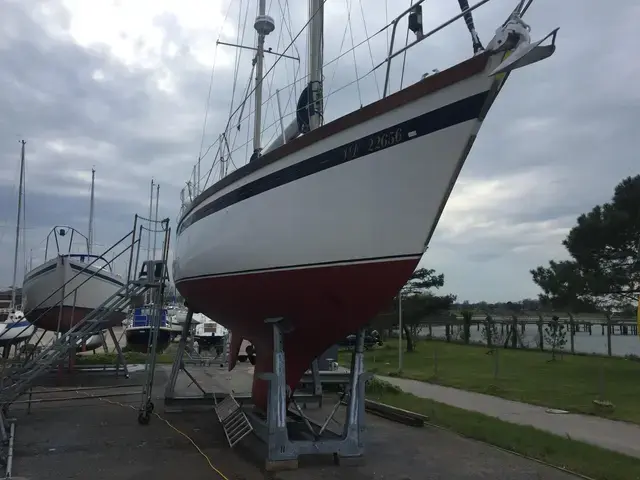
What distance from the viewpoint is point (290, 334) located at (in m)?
6.62

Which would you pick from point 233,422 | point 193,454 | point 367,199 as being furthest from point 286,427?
point 367,199

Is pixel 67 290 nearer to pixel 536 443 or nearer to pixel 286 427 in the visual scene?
pixel 286 427

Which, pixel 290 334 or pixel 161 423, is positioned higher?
pixel 290 334

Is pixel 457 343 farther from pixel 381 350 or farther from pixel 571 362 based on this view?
pixel 571 362

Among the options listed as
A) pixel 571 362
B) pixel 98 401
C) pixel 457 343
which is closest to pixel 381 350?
pixel 457 343

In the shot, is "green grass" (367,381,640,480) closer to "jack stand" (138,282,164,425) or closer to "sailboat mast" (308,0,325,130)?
"jack stand" (138,282,164,425)

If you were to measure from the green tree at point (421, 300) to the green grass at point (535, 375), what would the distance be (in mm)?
2988

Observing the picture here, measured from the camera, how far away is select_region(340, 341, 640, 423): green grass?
10.8 m

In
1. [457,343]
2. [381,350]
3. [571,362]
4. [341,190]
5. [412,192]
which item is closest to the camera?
[412,192]

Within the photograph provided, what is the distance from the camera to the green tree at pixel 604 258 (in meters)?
16.6

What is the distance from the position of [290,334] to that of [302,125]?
8.89 ft

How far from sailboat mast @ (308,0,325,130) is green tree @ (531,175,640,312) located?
12792 millimetres

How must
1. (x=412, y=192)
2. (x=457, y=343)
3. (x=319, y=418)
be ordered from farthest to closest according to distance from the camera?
1. (x=457, y=343)
2. (x=319, y=418)
3. (x=412, y=192)

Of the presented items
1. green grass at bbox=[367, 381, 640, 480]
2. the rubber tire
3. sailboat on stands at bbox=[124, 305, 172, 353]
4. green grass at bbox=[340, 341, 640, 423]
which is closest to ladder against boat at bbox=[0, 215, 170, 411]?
the rubber tire
